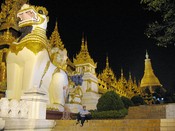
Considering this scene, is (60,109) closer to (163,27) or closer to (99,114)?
(99,114)

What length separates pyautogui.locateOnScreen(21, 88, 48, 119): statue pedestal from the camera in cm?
838

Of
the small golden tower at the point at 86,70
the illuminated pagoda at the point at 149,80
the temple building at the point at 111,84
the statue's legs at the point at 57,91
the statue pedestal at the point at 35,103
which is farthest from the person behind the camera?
the illuminated pagoda at the point at 149,80

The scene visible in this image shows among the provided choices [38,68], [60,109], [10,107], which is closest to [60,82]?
[60,109]

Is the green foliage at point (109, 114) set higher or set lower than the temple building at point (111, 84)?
lower

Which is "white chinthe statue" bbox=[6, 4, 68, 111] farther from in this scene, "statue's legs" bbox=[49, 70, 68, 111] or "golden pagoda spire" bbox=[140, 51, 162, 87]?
"golden pagoda spire" bbox=[140, 51, 162, 87]

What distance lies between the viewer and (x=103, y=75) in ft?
107

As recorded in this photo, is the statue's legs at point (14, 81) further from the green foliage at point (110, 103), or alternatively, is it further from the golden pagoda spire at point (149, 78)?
the golden pagoda spire at point (149, 78)

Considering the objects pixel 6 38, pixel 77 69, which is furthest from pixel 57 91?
pixel 77 69

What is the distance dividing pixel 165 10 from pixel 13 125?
7287 mm

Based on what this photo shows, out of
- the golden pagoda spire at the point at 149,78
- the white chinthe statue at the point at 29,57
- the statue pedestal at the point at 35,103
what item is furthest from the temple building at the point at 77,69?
the statue pedestal at the point at 35,103

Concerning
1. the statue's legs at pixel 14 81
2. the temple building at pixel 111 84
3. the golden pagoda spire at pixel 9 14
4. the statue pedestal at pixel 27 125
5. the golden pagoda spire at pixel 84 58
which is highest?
the golden pagoda spire at pixel 9 14

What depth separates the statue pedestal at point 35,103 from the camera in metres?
8.38

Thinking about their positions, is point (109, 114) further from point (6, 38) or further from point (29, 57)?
point (6, 38)

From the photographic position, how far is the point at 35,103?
8.61 meters
